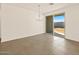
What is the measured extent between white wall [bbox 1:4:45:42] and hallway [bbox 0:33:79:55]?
4.5 inches

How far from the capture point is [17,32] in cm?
216

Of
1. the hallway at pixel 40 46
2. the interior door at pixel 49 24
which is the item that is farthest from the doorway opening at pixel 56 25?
the hallway at pixel 40 46

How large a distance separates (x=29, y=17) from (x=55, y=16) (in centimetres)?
56

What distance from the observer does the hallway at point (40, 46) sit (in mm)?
1878

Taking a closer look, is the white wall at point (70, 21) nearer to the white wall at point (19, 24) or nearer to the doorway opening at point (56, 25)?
the doorway opening at point (56, 25)

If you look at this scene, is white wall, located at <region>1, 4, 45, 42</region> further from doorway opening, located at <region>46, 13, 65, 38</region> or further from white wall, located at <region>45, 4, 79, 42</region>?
white wall, located at <region>45, 4, 79, 42</region>

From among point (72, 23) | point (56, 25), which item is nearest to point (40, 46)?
point (56, 25)

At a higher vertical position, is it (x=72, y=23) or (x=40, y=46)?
(x=72, y=23)

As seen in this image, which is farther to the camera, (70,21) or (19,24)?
(19,24)

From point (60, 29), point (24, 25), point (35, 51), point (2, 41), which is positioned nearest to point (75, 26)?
point (60, 29)

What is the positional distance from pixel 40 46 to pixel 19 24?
0.66 metres

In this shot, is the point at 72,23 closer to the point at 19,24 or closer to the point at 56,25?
the point at 56,25

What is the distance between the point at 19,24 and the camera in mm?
2248

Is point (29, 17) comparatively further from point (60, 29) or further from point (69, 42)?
point (69, 42)
